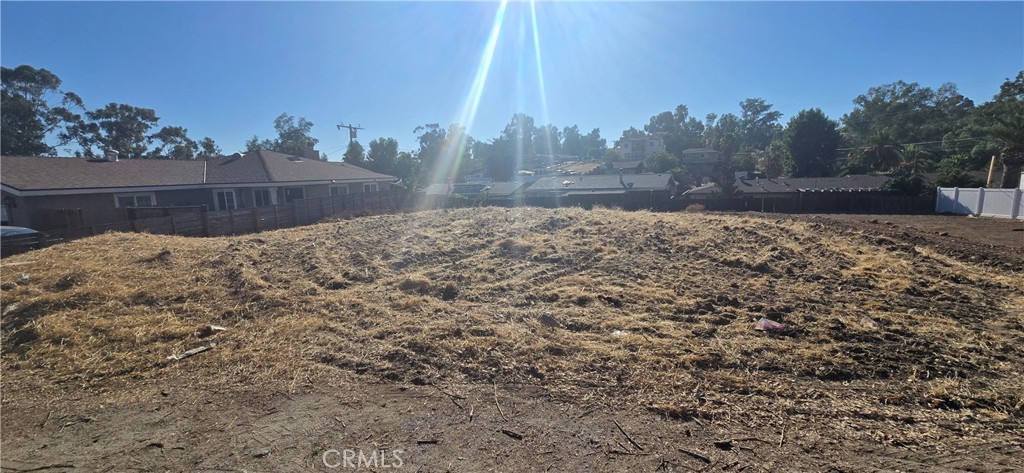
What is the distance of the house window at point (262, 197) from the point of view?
20.1m

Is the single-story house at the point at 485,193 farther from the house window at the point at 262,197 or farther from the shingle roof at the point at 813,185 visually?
the shingle roof at the point at 813,185

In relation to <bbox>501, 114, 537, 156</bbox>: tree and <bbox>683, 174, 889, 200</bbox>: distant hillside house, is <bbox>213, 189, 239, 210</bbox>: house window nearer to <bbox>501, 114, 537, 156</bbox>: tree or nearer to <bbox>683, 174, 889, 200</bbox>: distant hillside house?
<bbox>683, 174, 889, 200</bbox>: distant hillside house

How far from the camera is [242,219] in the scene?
15.7 m

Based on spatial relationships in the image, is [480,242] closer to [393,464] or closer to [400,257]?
[400,257]

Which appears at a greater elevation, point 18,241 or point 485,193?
point 485,193

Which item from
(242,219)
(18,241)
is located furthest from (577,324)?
(242,219)

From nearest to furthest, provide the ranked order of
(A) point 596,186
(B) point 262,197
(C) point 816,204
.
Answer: (B) point 262,197 < (C) point 816,204 < (A) point 596,186

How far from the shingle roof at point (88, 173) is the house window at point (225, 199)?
947mm

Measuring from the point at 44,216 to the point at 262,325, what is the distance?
47.4ft

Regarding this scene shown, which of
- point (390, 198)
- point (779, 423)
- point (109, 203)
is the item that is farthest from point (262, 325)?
point (390, 198)

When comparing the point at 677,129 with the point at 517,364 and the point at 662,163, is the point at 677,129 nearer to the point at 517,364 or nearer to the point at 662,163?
the point at 662,163

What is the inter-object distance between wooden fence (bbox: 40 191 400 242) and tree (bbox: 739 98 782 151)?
88.6 metres

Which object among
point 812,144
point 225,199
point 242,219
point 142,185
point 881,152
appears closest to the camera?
point 242,219

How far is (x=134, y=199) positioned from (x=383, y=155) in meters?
38.1
